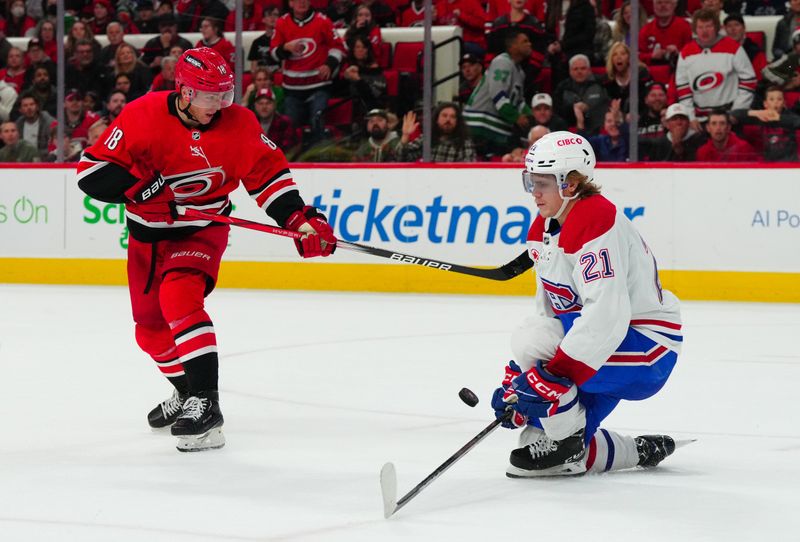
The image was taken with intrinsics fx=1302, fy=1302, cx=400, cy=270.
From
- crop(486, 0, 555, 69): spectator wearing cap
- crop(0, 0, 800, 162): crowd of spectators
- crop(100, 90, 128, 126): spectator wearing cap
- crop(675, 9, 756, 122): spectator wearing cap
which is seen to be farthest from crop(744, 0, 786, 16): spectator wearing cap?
crop(100, 90, 128, 126): spectator wearing cap

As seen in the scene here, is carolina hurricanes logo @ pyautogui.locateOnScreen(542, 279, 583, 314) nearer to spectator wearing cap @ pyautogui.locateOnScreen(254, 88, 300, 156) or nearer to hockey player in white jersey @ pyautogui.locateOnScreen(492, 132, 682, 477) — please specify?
hockey player in white jersey @ pyautogui.locateOnScreen(492, 132, 682, 477)

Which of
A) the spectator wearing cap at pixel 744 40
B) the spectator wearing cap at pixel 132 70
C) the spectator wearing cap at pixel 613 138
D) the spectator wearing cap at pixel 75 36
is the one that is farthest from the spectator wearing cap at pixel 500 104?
the spectator wearing cap at pixel 75 36

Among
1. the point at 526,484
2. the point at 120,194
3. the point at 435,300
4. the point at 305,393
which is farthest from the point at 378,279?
the point at 526,484

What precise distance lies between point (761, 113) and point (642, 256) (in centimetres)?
480

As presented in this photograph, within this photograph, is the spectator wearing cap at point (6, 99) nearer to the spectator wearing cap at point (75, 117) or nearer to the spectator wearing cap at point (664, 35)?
the spectator wearing cap at point (75, 117)

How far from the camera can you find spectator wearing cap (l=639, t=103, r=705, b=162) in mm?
7586

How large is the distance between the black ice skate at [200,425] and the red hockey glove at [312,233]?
0.48 meters

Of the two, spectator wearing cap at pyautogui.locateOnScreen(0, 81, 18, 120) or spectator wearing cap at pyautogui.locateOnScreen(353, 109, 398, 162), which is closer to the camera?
spectator wearing cap at pyautogui.locateOnScreen(353, 109, 398, 162)

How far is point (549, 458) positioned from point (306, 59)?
583 cm

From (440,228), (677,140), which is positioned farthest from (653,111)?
(440,228)

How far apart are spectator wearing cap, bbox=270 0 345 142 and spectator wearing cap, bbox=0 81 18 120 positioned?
194cm

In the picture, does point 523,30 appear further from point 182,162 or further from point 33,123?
point 182,162

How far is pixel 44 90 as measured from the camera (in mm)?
8836

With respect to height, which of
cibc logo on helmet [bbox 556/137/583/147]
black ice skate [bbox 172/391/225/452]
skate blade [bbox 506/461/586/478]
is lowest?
black ice skate [bbox 172/391/225/452]
